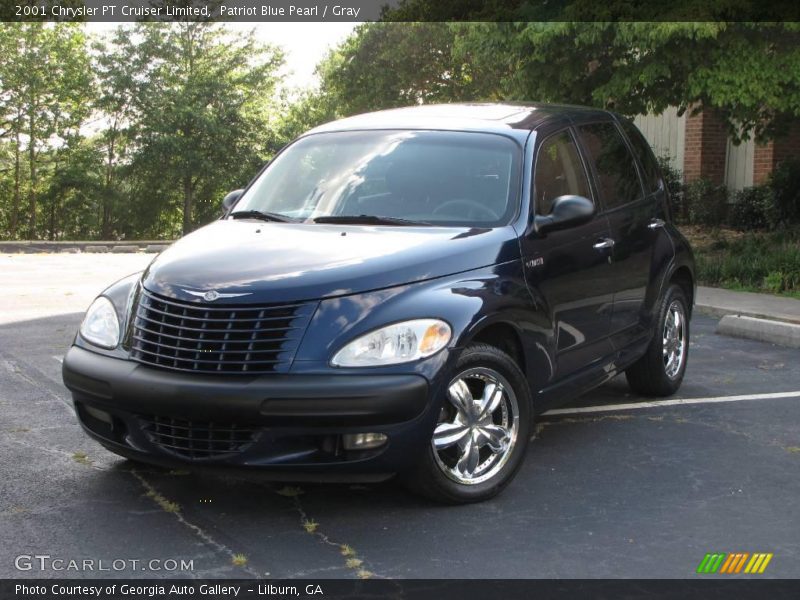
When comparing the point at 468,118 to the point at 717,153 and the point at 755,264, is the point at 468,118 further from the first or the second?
the point at 717,153

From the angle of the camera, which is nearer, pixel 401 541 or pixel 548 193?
pixel 401 541

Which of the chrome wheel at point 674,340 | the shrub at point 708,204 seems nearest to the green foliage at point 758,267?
the shrub at point 708,204

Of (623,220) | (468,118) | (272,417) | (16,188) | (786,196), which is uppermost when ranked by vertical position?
(468,118)

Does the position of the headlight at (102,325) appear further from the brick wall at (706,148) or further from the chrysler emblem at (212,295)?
the brick wall at (706,148)

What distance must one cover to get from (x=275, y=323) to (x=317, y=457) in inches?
24.0

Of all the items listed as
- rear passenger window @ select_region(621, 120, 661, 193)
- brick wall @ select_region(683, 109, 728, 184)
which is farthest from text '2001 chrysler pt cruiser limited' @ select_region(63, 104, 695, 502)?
brick wall @ select_region(683, 109, 728, 184)

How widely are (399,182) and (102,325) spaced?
1.75 meters

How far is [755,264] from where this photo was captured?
14664 mm

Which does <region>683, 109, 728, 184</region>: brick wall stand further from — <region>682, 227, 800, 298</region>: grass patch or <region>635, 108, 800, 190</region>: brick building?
<region>682, 227, 800, 298</region>: grass patch

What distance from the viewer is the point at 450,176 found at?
586 centimetres

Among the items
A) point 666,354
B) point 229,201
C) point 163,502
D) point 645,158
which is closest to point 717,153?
point 645,158

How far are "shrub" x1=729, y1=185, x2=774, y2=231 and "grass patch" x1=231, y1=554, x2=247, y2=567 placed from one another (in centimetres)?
1750
